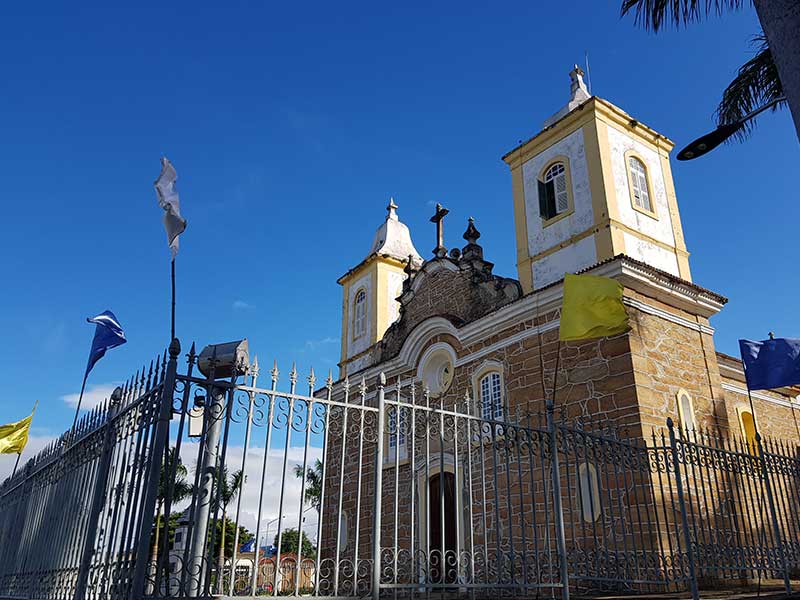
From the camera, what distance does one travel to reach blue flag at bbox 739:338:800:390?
1072 cm

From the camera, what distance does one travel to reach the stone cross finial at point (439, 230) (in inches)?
656

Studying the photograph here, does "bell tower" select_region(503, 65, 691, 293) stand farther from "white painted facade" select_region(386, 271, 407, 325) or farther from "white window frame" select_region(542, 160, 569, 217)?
"white painted facade" select_region(386, 271, 407, 325)

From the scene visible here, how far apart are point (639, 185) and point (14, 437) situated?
14168 mm

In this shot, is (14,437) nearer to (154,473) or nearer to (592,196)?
(154,473)

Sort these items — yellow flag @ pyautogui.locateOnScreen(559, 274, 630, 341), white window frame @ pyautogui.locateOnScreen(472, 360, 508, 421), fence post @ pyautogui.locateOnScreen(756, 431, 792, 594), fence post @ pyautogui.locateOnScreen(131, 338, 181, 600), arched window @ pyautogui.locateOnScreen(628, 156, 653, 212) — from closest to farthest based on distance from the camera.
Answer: fence post @ pyautogui.locateOnScreen(131, 338, 181, 600) < fence post @ pyautogui.locateOnScreen(756, 431, 792, 594) < yellow flag @ pyautogui.locateOnScreen(559, 274, 630, 341) < white window frame @ pyautogui.locateOnScreen(472, 360, 508, 421) < arched window @ pyautogui.locateOnScreen(628, 156, 653, 212)

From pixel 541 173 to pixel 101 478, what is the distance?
11.6 m

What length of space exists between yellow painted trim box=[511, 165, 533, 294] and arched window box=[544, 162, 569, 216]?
2.36 feet

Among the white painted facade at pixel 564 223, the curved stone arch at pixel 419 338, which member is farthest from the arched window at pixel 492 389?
the white painted facade at pixel 564 223

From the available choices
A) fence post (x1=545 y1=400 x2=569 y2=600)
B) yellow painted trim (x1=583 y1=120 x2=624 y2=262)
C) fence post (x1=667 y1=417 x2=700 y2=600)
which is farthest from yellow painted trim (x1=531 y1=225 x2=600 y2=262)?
fence post (x1=545 y1=400 x2=569 y2=600)

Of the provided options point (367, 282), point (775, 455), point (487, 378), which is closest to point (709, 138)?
point (775, 455)

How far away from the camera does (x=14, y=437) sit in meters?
12.6

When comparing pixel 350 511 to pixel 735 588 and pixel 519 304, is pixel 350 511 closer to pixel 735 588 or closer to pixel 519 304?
pixel 519 304

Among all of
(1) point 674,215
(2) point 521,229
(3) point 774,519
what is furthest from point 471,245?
(3) point 774,519

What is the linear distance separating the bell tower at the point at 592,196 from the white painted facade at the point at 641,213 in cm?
2
